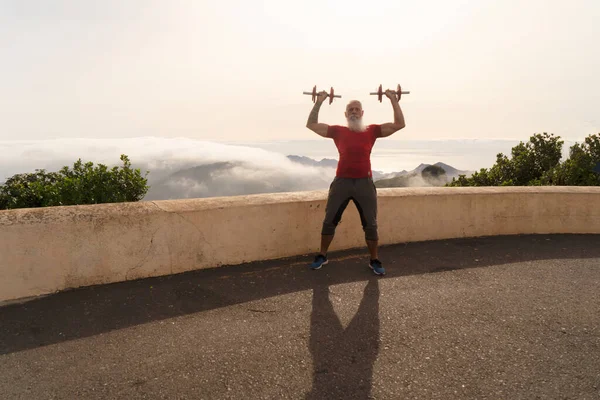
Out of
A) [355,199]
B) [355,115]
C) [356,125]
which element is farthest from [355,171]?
[355,115]

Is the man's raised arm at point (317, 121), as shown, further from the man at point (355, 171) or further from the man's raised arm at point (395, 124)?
the man's raised arm at point (395, 124)

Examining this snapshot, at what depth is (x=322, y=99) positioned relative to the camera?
487 centimetres

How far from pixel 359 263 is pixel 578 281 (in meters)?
2.25

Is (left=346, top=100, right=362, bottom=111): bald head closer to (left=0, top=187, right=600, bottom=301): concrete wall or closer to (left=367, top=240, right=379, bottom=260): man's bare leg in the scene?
(left=0, top=187, right=600, bottom=301): concrete wall

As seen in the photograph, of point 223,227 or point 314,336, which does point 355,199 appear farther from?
point 314,336

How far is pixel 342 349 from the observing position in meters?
3.08

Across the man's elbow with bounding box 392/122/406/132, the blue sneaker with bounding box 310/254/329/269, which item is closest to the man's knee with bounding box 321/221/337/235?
the blue sneaker with bounding box 310/254/329/269

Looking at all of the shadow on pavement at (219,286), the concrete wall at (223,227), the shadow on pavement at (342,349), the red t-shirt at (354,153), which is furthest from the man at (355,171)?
the shadow on pavement at (342,349)

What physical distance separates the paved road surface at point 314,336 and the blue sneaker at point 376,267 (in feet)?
0.41

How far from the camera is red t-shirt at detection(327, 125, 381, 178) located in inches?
181

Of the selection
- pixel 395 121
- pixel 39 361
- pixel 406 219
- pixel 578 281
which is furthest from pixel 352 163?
pixel 39 361

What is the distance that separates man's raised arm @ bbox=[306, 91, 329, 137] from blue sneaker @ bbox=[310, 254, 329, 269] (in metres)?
1.34

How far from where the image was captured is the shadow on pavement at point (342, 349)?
2.65 m

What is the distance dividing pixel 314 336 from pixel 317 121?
8.09 ft
